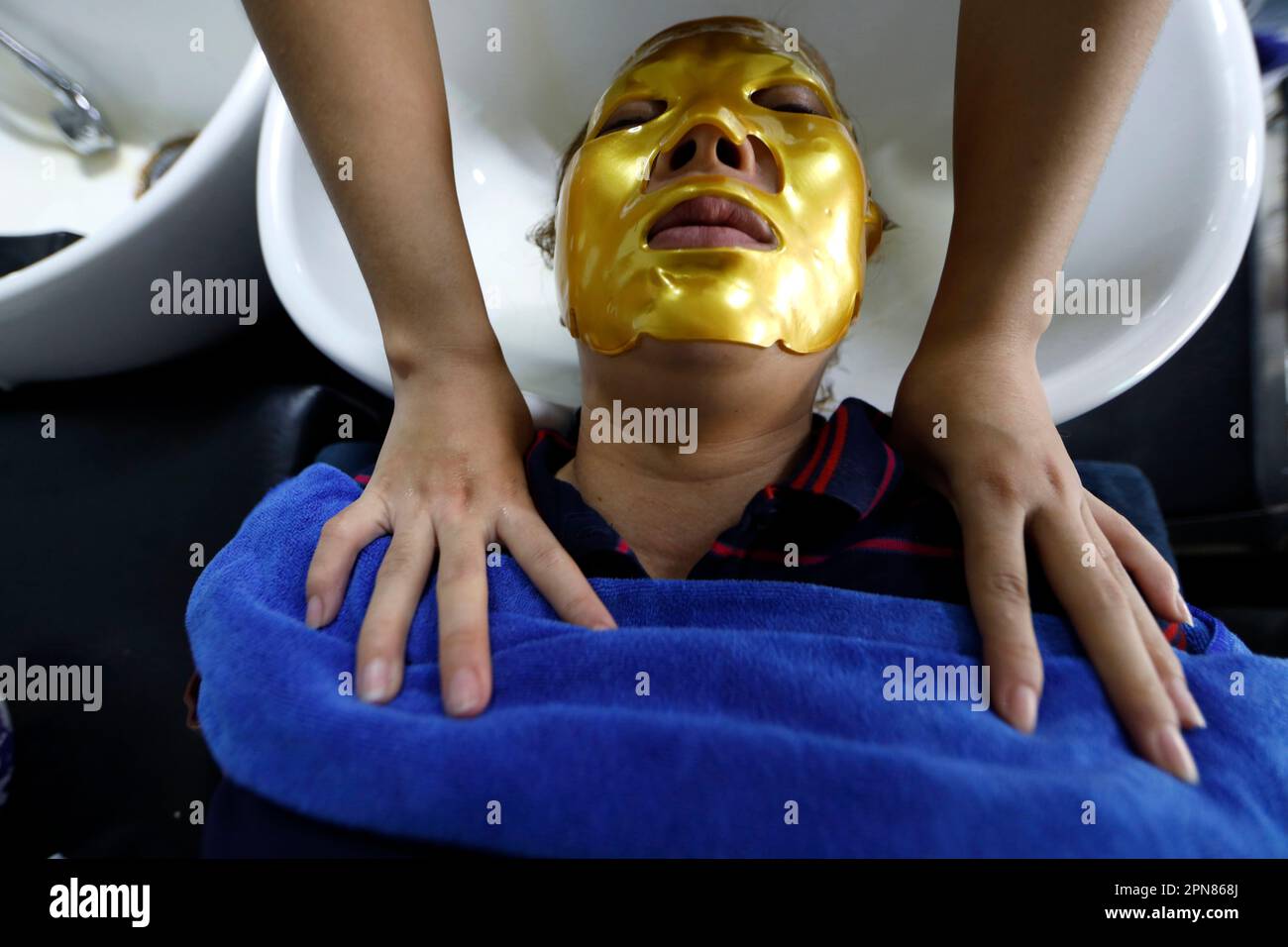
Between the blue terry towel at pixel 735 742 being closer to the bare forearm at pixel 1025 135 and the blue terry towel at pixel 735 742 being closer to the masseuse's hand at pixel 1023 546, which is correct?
the masseuse's hand at pixel 1023 546

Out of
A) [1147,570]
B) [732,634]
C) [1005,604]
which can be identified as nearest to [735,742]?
[732,634]

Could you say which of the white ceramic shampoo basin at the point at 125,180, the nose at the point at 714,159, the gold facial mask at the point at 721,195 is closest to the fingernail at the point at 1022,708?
the gold facial mask at the point at 721,195

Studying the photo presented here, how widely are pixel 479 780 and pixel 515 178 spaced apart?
64cm

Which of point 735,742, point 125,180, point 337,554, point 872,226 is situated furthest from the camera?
point 125,180

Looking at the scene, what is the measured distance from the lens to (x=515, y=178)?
0.82m

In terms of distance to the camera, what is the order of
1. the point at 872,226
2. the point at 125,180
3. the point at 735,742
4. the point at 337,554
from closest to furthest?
1. the point at 735,742
2. the point at 337,554
3. the point at 872,226
4. the point at 125,180

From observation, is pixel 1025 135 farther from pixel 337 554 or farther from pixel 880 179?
pixel 337 554

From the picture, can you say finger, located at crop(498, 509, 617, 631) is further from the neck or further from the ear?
the ear

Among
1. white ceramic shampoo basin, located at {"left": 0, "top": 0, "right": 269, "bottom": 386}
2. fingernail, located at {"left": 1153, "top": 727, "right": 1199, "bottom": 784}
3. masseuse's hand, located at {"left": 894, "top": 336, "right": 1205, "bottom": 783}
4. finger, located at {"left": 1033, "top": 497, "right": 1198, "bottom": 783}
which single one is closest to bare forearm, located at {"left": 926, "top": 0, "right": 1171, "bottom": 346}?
masseuse's hand, located at {"left": 894, "top": 336, "right": 1205, "bottom": 783}

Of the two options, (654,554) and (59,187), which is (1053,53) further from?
(59,187)

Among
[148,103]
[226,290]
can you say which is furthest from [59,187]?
[226,290]

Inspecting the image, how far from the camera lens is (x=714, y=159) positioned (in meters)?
0.50

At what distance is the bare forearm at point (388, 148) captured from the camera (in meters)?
0.50

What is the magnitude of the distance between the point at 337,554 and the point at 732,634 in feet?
0.80
